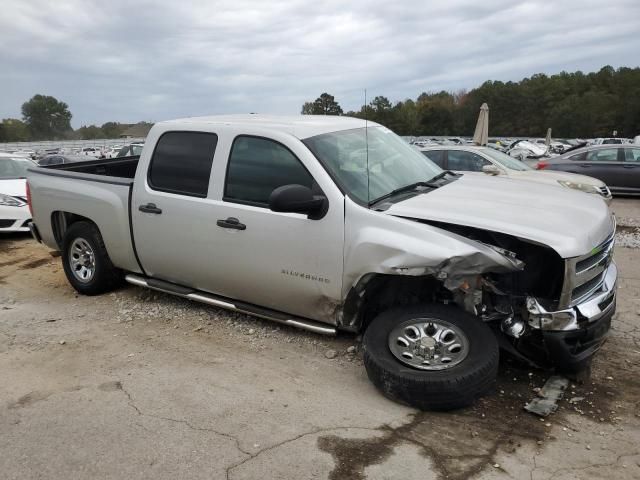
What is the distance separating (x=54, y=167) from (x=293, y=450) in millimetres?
4948

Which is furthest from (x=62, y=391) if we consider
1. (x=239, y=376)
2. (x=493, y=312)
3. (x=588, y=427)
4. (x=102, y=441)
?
(x=588, y=427)

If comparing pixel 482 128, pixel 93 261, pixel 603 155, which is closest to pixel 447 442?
pixel 93 261

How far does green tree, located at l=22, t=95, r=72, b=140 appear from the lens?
95863mm

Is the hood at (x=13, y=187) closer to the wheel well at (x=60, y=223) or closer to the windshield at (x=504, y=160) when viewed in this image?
the wheel well at (x=60, y=223)

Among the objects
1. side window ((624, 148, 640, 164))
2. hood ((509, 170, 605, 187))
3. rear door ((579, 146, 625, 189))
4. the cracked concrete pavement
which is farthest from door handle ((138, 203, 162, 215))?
side window ((624, 148, 640, 164))

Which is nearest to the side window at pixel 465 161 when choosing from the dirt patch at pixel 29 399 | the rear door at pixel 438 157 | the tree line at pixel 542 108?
the rear door at pixel 438 157

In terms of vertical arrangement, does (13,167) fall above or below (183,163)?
below

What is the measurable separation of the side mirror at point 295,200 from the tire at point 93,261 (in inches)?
104

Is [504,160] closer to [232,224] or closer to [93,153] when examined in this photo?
[232,224]

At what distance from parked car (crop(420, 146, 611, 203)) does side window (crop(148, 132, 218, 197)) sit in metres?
6.18

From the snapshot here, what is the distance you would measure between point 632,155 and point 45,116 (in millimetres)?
103641

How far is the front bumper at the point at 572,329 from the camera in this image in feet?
11.0

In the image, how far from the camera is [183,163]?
15.7ft

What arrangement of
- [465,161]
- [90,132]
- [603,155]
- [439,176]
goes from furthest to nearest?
[90,132] → [603,155] → [465,161] → [439,176]
